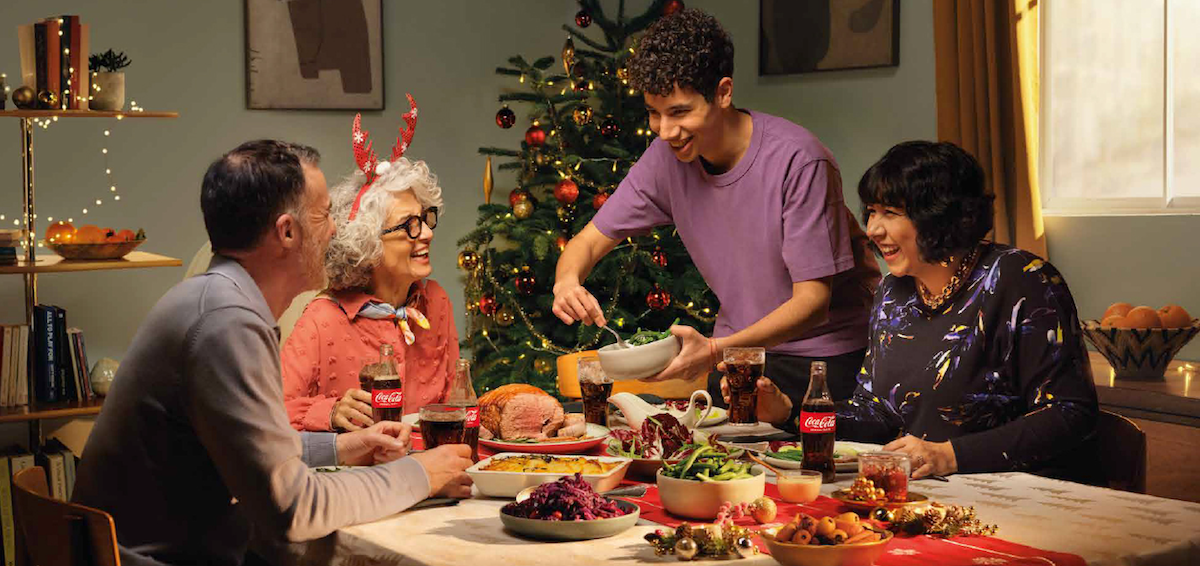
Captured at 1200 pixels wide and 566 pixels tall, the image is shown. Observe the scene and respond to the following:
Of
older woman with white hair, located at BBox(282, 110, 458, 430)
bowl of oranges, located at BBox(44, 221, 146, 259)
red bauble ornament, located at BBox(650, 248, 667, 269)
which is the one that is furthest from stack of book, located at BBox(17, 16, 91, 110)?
red bauble ornament, located at BBox(650, 248, 667, 269)

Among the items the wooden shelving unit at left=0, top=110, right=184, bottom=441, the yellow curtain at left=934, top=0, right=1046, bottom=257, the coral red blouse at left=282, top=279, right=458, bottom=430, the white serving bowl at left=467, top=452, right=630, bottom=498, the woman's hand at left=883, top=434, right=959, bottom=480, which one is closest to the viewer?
the white serving bowl at left=467, top=452, right=630, bottom=498

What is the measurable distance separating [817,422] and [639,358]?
0.48 meters

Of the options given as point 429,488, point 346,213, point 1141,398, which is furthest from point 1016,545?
point 1141,398

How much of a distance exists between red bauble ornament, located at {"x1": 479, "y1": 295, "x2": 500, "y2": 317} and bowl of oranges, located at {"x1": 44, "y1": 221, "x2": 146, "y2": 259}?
160 centimetres

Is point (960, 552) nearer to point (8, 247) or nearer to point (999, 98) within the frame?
point (999, 98)

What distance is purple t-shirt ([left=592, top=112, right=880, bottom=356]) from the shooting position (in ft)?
9.93

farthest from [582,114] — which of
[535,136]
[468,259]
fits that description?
[468,259]

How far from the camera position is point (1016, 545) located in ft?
5.69

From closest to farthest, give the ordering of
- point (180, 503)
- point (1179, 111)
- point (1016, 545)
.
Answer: point (1016, 545) < point (180, 503) < point (1179, 111)

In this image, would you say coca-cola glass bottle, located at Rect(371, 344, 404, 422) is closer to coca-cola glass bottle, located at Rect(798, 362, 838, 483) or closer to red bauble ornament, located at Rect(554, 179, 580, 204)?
coca-cola glass bottle, located at Rect(798, 362, 838, 483)

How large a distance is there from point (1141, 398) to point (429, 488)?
2540 millimetres

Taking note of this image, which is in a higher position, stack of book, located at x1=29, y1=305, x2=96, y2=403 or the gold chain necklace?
the gold chain necklace

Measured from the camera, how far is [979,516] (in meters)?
1.91

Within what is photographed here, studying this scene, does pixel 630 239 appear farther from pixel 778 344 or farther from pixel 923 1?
pixel 778 344
